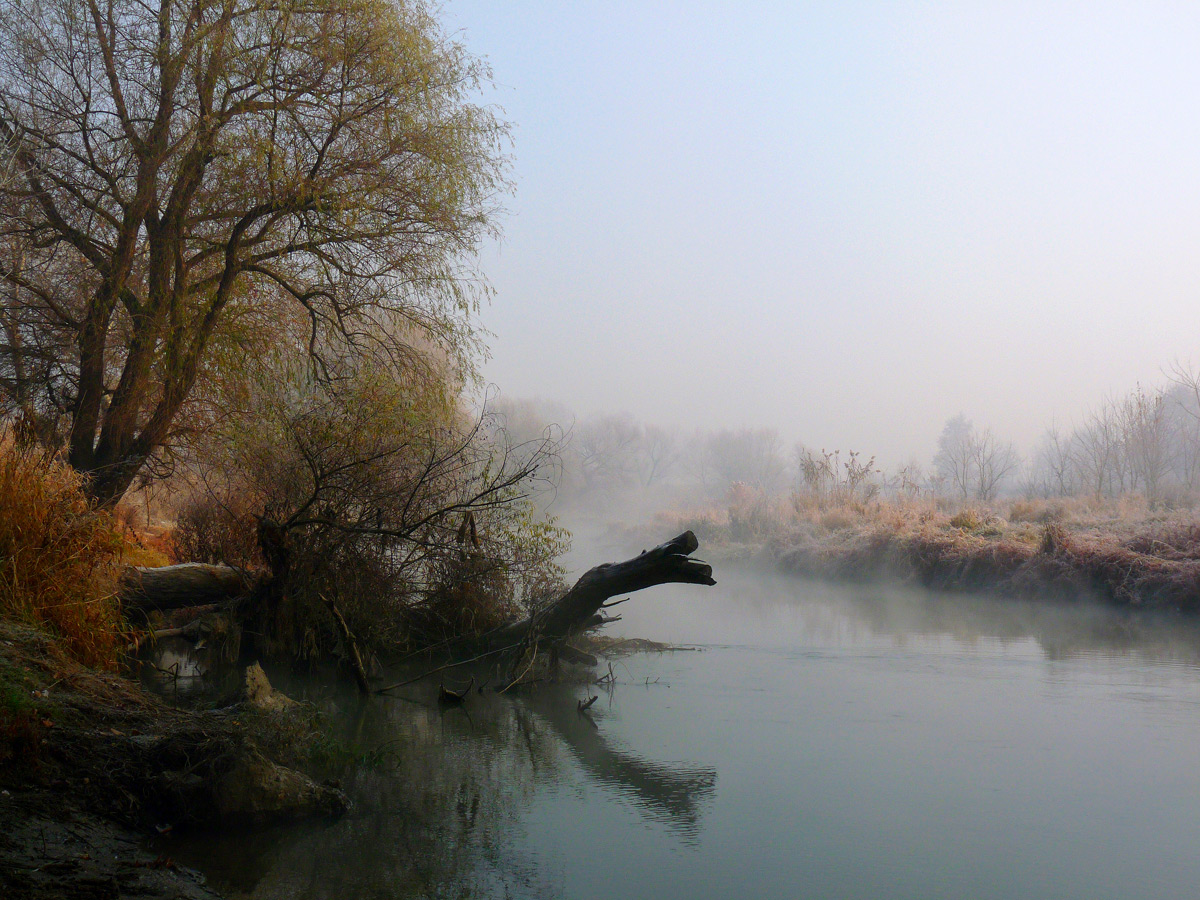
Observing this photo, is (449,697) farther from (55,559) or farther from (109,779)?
(109,779)

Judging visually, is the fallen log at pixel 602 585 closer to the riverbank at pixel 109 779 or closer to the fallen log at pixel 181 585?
the fallen log at pixel 181 585

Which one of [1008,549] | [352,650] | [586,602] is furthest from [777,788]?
[1008,549]

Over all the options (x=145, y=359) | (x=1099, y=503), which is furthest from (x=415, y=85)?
(x=1099, y=503)

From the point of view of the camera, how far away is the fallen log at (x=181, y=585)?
869 cm

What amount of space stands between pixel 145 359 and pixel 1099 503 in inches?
769

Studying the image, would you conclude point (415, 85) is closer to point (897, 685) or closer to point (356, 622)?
point (356, 622)

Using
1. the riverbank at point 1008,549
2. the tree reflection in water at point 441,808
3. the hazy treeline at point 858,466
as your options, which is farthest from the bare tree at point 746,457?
the tree reflection in water at point 441,808

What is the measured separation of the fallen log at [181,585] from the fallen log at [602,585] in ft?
9.34

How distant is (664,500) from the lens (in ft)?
189

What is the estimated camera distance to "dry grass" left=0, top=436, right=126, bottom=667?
20.0 ft

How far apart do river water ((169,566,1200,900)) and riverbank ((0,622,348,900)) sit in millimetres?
257

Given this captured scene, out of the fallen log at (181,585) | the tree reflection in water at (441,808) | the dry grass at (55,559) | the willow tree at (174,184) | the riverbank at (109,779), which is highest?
the willow tree at (174,184)

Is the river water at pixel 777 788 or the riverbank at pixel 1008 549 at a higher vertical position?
the riverbank at pixel 1008 549

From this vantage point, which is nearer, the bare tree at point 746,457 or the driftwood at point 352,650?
the driftwood at point 352,650
